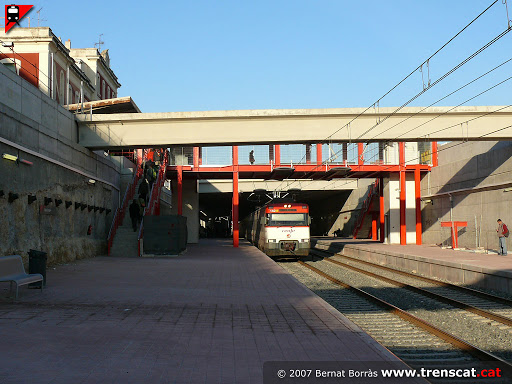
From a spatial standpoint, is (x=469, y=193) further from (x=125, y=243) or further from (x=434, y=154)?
(x=125, y=243)

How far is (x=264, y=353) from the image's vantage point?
5.69 meters

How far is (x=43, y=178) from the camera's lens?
1603cm

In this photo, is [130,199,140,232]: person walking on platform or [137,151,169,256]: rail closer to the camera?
[137,151,169,256]: rail

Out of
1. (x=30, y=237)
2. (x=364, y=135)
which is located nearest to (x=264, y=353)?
(x=30, y=237)

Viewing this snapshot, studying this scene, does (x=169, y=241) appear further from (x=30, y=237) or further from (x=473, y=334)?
(x=473, y=334)

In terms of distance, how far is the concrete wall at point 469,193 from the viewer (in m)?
22.2


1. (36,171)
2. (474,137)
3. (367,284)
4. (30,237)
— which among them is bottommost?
(367,284)

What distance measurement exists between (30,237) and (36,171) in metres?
2.08

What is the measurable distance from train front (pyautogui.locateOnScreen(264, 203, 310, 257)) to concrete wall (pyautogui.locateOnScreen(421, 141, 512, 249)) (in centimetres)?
814

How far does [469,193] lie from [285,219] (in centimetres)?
932

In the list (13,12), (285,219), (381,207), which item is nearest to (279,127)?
(285,219)

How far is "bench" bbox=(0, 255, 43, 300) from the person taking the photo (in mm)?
9117

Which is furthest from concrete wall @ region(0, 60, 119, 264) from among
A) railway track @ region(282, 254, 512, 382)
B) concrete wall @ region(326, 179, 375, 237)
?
concrete wall @ region(326, 179, 375, 237)

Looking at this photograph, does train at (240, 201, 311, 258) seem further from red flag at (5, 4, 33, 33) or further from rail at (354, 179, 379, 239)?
rail at (354, 179, 379, 239)
